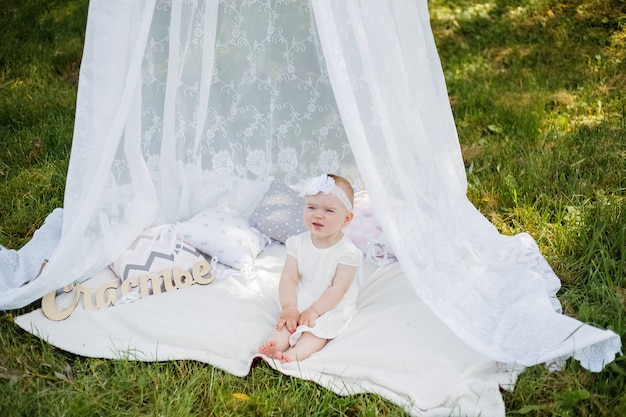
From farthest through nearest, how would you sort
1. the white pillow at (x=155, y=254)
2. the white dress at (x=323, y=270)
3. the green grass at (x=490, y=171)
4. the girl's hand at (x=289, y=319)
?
the white pillow at (x=155, y=254)
the white dress at (x=323, y=270)
the girl's hand at (x=289, y=319)
the green grass at (x=490, y=171)

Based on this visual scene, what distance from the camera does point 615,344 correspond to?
2564mm

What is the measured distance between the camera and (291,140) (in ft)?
12.6

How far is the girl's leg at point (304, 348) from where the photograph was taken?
2.78 meters

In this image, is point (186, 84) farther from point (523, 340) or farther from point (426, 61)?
A: point (523, 340)

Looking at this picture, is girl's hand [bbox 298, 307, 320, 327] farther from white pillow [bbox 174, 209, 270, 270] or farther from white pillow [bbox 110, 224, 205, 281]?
white pillow [bbox 110, 224, 205, 281]

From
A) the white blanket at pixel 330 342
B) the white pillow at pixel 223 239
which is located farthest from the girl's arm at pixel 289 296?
the white pillow at pixel 223 239

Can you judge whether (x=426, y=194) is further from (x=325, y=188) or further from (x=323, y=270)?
(x=323, y=270)

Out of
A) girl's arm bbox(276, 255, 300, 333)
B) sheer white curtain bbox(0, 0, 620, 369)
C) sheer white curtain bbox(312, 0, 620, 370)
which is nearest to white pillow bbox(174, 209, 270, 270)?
sheer white curtain bbox(0, 0, 620, 369)

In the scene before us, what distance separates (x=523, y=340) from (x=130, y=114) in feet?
6.01

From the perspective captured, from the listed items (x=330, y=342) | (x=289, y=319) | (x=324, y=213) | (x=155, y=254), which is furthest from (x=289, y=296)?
(x=155, y=254)

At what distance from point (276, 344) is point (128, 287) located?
0.80 meters

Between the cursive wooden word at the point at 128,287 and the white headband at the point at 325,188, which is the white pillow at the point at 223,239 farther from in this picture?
the white headband at the point at 325,188

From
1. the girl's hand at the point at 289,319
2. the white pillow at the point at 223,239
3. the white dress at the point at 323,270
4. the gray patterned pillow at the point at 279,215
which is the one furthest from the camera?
the gray patterned pillow at the point at 279,215

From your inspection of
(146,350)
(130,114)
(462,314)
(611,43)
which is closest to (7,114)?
(130,114)
